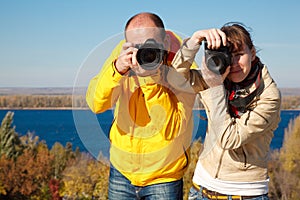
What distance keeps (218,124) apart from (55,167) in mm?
33514

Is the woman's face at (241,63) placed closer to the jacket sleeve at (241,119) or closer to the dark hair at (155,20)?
the jacket sleeve at (241,119)

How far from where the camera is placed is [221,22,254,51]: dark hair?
6.20 ft

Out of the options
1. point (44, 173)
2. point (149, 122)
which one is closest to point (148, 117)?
point (149, 122)

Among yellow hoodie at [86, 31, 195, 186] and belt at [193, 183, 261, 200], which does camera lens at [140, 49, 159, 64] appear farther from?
belt at [193, 183, 261, 200]

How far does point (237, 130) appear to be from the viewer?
1.89 metres

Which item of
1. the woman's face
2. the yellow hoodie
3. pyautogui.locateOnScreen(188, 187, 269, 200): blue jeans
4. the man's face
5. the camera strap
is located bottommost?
pyautogui.locateOnScreen(188, 187, 269, 200): blue jeans

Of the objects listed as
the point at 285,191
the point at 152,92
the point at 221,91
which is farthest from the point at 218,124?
the point at 285,191

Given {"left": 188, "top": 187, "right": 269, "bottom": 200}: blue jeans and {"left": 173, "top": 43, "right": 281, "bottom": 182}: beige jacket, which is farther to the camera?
{"left": 188, "top": 187, "right": 269, "bottom": 200}: blue jeans

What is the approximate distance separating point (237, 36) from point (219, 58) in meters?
0.16

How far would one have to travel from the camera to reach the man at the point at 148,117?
1979 millimetres

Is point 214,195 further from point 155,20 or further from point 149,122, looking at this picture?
point 155,20

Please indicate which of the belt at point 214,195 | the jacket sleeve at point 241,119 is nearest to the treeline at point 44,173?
the belt at point 214,195

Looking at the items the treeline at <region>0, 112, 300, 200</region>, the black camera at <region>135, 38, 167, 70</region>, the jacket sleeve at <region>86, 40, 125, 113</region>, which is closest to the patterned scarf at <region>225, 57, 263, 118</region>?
the black camera at <region>135, 38, 167, 70</region>

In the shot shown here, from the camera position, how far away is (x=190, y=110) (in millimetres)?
2051
